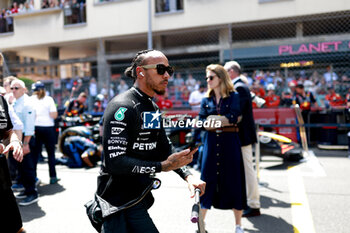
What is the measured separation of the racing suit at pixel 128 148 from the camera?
78.7 inches

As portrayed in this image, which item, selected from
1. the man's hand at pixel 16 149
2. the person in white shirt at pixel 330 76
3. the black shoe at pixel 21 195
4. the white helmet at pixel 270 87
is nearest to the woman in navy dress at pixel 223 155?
the man's hand at pixel 16 149

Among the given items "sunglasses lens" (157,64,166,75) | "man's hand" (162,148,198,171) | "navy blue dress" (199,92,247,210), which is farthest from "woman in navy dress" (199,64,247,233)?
"man's hand" (162,148,198,171)

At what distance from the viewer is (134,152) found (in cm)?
212

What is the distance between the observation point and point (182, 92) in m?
12.7

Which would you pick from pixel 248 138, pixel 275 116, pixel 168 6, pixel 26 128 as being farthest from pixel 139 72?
pixel 168 6

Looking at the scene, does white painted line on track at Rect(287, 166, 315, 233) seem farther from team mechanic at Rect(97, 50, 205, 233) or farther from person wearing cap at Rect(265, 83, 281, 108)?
person wearing cap at Rect(265, 83, 281, 108)

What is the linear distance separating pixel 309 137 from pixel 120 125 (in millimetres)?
9427

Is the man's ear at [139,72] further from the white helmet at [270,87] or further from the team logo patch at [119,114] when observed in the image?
the white helmet at [270,87]

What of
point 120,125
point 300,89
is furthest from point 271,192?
point 300,89

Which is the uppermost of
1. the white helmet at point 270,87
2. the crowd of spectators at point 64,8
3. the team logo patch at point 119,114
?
the crowd of spectators at point 64,8

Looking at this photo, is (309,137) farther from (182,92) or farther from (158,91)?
(158,91)

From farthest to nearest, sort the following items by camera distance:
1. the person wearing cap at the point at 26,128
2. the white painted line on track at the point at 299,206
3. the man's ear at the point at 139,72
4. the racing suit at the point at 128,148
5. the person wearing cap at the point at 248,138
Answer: the person wearing cap at the point at 26,128
the person wearing cap at the point at 248,138
the white painted line on track at the point at 299,206
the man's ear at the point at 139,72
the racing suit at the point at 128,148

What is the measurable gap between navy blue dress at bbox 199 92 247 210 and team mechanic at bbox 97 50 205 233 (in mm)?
1684

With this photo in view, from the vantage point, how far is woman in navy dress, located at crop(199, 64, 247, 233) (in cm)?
384
